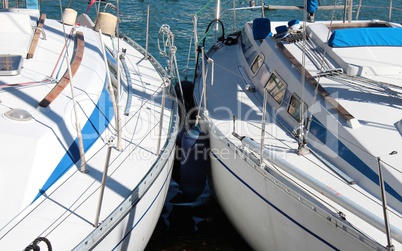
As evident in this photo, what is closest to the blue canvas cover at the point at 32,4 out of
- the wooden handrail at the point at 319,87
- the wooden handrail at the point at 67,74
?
the wooden handrail at the point at 67,74

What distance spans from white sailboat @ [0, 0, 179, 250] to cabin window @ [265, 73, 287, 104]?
1.52 metres

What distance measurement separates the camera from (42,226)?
584 cm

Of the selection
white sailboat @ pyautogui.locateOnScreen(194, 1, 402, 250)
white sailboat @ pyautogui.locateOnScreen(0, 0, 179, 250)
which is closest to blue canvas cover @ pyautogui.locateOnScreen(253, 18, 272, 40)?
white sailboat @ pyautogui.locateOnScreen(194, 1, 402, 250)

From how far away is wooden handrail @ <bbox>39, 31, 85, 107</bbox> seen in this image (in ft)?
23.6

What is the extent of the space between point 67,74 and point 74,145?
1.46m

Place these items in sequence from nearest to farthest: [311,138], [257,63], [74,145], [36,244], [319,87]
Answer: [36,244] < [74,145] < [311,138] < [319,87] < [257,63]

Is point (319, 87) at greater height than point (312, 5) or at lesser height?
lesser

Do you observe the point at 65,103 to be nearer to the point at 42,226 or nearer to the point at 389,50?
the point at 42,226

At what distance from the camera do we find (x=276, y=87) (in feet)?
28.8

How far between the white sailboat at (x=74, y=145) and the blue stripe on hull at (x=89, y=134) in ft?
0.04

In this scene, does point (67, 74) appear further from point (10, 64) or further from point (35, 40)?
point (35, 40)

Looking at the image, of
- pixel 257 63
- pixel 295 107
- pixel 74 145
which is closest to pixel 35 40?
pixel 74 145

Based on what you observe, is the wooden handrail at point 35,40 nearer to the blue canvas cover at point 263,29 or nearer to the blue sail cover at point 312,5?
the blue canvas cover at point 263,29

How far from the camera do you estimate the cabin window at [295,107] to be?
8020 millimetres
